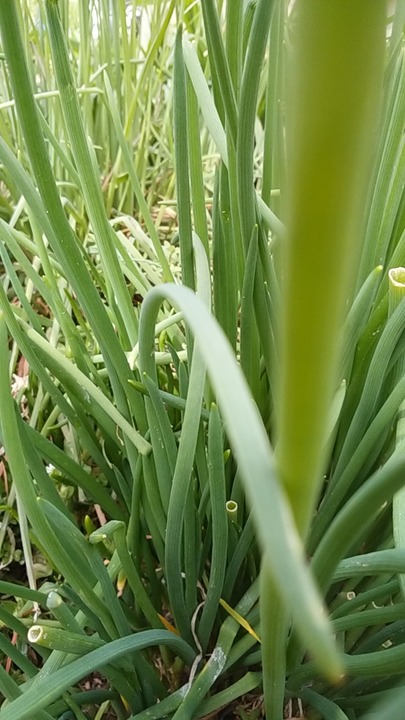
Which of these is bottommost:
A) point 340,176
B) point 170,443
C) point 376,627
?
point 376,627

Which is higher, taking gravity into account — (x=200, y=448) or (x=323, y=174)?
(x=323, y=174)

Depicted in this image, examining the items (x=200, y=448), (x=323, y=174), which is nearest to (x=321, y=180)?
(x=323, y=174)

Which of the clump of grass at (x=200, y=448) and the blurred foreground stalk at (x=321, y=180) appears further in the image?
the clump of grass at (x=200, y=448)

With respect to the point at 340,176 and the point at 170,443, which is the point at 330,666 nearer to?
the point at 340,176

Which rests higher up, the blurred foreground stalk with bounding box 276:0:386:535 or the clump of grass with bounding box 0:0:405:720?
the blurred foreground stalk with bounding box 276:0:386:535

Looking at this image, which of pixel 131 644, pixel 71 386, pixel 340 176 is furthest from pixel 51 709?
pixel 340 176

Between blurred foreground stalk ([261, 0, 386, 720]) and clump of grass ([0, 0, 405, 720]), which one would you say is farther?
clump of grass ([0, 0, 405, 720])

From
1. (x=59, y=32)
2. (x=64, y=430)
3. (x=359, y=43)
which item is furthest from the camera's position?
(x=64, y=430)

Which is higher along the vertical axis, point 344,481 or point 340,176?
point 340,176

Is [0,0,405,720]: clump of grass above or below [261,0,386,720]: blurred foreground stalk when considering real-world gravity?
below

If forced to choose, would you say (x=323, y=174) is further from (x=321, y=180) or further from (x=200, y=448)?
(x=200, y=448)

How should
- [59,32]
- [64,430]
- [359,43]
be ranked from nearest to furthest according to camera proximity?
1. [359,43]
2. [59,32]
3. [64,430]
